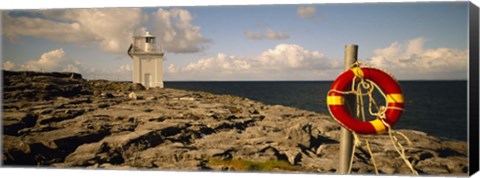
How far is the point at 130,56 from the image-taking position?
684 cm

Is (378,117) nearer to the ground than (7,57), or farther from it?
nearer to the ground

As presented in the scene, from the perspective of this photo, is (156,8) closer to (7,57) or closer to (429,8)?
(7,57)

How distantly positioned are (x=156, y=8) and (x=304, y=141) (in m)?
2.15

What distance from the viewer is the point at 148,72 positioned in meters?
6.86

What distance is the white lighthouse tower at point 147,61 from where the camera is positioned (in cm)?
670

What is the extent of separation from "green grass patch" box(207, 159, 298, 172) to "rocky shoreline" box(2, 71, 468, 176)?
0.01m

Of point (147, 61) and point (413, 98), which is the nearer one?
point (413, 98)

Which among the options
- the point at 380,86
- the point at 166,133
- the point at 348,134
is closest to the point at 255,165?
the point at 166,133

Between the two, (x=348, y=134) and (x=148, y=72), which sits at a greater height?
(x=148, y=72)

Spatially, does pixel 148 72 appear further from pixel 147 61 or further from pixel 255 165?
pixel 255 165

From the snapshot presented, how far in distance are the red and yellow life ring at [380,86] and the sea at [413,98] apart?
0.51m

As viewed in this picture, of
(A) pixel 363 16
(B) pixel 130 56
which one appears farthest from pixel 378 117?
(B) pixel 130 56

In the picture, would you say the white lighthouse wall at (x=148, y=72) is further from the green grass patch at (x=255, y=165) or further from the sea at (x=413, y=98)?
the green grass patch at (x=255, y=165)

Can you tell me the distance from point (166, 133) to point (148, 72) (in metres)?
0.74
